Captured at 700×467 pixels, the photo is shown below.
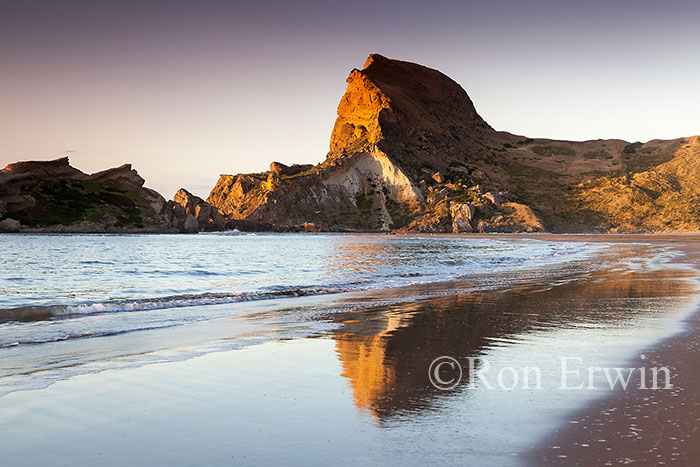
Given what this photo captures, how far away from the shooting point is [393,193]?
15200 cm

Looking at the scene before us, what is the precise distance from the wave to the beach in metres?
1.16

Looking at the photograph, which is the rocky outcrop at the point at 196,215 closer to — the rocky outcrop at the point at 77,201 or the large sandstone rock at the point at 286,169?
the rocky outcrop at the point at 77,201

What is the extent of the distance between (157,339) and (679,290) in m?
15.2

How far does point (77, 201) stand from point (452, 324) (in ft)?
456

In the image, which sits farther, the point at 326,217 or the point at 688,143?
the point at 688,143

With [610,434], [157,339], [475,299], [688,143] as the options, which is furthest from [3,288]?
[688,143]

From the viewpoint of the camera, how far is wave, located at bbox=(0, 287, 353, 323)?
12.8 m

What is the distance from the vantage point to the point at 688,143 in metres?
163

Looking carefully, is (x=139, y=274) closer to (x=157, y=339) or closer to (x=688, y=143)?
(x=157, y=339)

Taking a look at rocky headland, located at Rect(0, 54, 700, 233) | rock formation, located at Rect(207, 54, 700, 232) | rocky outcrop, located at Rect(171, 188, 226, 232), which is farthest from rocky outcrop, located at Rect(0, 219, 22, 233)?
rock formation, located at Rect(207, 54, 700, 232)

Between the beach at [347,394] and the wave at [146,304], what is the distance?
1162 mm

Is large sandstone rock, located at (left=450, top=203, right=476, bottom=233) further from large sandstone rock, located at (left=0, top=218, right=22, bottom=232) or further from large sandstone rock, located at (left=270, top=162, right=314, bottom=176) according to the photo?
large sandstone rock, located at (left=0, top=218, right=22, bottom=232)

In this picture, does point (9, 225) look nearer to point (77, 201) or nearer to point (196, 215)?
point (77, 201)

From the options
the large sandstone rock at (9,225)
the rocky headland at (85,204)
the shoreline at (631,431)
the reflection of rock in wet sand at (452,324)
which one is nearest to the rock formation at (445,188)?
the rocky headland at (85,204)
